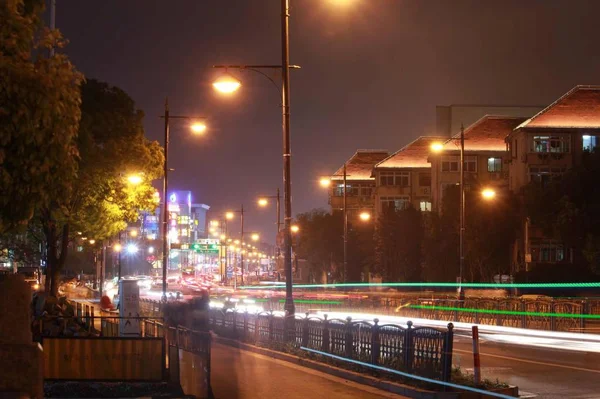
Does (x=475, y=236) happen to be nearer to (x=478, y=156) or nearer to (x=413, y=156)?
(x=478, y=156)

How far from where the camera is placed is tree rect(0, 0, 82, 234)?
8812 mm

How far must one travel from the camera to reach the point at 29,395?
9.30 meters

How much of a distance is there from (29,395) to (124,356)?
254 inches

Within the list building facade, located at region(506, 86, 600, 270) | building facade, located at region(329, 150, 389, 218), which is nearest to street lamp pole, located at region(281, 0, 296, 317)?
building facade, located at region(506, 86, 600, 270)

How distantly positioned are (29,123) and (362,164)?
95.1 meters

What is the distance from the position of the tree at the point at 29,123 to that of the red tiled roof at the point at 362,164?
89648mm

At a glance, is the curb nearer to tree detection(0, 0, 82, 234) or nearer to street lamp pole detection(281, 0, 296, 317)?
street lamp pole detection(281, 0, 296, 317)

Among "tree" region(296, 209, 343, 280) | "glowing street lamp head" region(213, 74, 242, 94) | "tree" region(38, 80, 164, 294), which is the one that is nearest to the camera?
"glowing street lamp head" region(213, 74, 242, 94)

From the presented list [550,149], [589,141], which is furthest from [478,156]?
[589,141]

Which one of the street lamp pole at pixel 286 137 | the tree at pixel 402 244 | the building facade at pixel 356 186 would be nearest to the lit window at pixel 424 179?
the building facade at pixel 356 186

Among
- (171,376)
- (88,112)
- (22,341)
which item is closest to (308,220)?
(88,112)

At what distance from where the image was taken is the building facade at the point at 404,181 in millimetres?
87938

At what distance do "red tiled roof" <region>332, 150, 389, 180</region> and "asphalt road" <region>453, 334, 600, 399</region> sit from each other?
74.2m

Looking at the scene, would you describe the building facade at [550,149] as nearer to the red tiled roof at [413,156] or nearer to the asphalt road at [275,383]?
the red tiled roof at [413,156]
